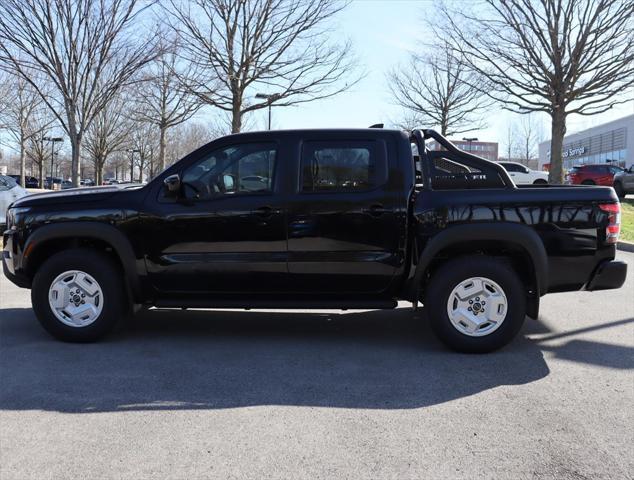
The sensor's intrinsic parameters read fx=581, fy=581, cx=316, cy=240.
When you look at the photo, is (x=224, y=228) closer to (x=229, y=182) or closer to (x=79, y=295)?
(x=229, y=182)

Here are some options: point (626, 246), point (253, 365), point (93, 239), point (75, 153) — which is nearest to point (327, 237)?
point (253, 365)

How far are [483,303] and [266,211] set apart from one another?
1.97 m

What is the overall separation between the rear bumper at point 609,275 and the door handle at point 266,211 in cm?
271

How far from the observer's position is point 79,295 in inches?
200

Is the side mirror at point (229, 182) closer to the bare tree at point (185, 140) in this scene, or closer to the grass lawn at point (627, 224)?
the grass lawn at point (627, 224)

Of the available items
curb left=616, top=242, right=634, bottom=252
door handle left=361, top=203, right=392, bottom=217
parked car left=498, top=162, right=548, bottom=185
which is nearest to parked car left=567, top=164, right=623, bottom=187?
parked car left=498, top=162, right=548, bottom=185

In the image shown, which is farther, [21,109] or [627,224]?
[21,109]

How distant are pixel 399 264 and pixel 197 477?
2604mm

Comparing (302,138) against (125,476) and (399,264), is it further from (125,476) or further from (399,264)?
(125,476)

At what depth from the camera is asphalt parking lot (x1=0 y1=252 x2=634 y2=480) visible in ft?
9.80

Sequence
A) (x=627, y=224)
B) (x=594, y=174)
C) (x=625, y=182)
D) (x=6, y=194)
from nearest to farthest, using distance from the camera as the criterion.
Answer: (x=6, y=194)
(x=627, y=224)
(x=625, y=182)
(x=594, y=174)

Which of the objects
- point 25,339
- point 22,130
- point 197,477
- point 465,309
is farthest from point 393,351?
point 22,130

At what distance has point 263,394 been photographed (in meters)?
3.93

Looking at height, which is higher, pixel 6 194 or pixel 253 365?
pixel 6 194
